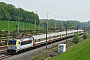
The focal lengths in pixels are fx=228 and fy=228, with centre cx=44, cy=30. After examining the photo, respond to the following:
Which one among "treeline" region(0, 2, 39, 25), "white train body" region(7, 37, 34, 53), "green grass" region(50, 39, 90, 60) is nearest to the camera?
"green grass" region(50, 39, 90, 60)

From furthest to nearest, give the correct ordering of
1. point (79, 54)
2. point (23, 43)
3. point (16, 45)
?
point (23, 43) → point (16, 45) → point (79, 54)

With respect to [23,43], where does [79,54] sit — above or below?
above

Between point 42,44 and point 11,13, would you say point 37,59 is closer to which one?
point 42,44

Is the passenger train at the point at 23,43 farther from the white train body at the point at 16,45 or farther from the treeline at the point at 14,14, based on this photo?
the treeline at the point at 14,14

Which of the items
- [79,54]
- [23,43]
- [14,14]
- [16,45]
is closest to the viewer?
[79,54]

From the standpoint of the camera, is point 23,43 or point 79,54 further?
point 23,43

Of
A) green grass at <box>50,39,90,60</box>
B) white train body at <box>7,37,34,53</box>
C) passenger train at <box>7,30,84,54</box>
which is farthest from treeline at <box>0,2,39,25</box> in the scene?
green grass at <box>50,39,90,60</box>

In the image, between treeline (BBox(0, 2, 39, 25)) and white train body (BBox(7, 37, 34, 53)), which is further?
treeline (BBox(0, 2, 39, 25))

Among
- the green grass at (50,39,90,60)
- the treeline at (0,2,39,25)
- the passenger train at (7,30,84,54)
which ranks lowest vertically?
the passenger train at (7,30,84,54)

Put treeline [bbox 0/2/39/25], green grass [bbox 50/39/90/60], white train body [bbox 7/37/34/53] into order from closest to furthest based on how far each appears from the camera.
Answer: green grass [bbox 50/39/90/60]
white train body [bbox 7/37/34/53]
treeline [bbox 0/2/39/25]

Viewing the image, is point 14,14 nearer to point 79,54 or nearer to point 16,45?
point 16,45

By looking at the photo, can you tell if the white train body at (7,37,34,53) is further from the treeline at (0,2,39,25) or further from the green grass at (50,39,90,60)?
the treeline at (0,2,39,25)

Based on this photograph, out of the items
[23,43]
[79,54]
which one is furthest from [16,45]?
[79,54]

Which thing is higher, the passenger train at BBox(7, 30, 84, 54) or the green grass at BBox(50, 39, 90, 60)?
the green grass at BBox(50, 39, 90, 60)
